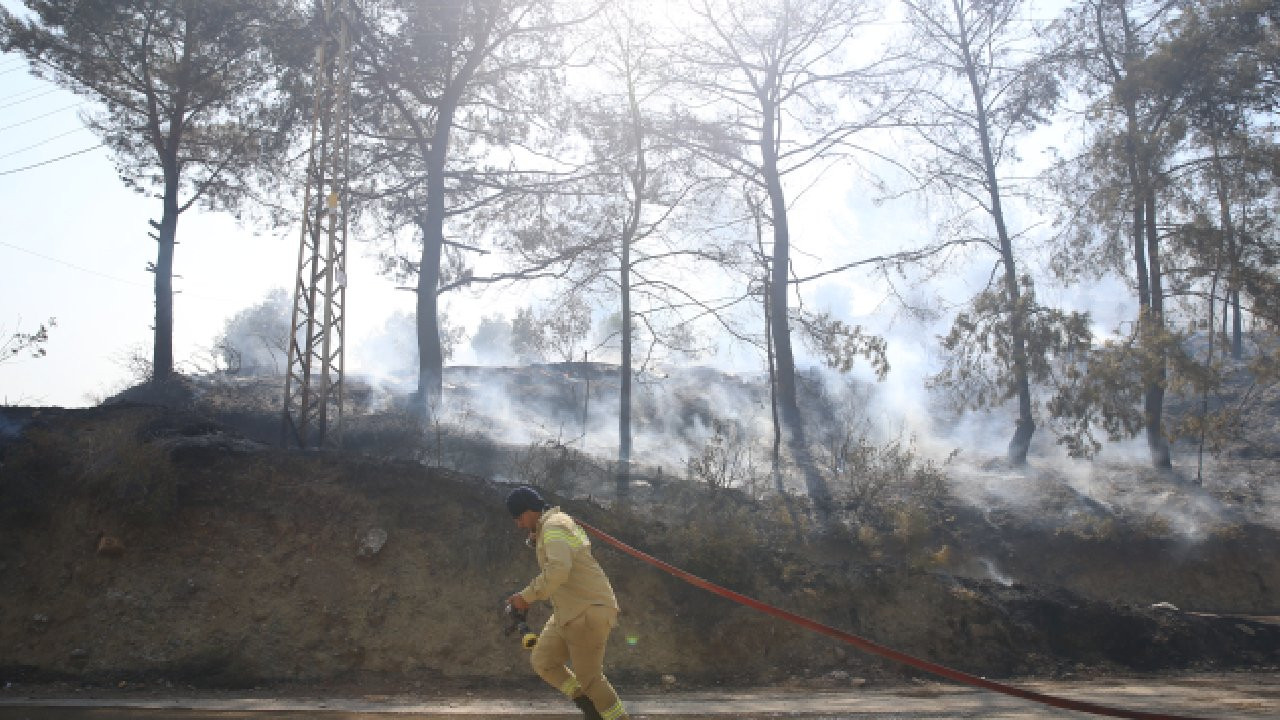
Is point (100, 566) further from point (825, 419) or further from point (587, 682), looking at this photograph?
point (825, 419)

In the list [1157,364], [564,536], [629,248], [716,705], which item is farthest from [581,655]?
[1157,364]

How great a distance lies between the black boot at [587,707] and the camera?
6.58m

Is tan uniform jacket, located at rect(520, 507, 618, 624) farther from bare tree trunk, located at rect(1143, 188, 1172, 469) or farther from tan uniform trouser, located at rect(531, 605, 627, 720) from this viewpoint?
bare tree trunk, located at rect(1143, 188, 1172, 469)

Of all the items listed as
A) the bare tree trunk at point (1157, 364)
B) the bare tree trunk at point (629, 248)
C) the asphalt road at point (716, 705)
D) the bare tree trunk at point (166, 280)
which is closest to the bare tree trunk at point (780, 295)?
the bare tree trunk at point (629, 248)

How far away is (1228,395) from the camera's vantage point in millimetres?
26844

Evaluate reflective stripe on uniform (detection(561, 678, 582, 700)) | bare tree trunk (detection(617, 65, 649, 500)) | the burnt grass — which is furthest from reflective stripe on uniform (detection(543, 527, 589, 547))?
bare tree trunk (detection(617, 65, 649, 500))

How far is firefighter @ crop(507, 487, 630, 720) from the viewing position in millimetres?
6285

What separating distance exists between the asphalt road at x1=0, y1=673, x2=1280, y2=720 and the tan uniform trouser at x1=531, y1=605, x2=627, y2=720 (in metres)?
2.33

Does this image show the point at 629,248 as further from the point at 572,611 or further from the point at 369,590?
the point at 572,611

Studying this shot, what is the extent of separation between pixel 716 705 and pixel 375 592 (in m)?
4.74

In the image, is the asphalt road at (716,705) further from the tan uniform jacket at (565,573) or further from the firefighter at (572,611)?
the tan uniform jacket at (565,573)

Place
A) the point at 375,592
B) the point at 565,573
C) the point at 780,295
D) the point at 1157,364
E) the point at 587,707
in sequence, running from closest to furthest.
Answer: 1. the point at 565,573
2. the point at 587,707
3. the point at 375,592
4. the point at 1157,364
5. the point at 780,295

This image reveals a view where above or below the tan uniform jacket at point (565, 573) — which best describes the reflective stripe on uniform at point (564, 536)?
above

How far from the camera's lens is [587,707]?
6.63m
